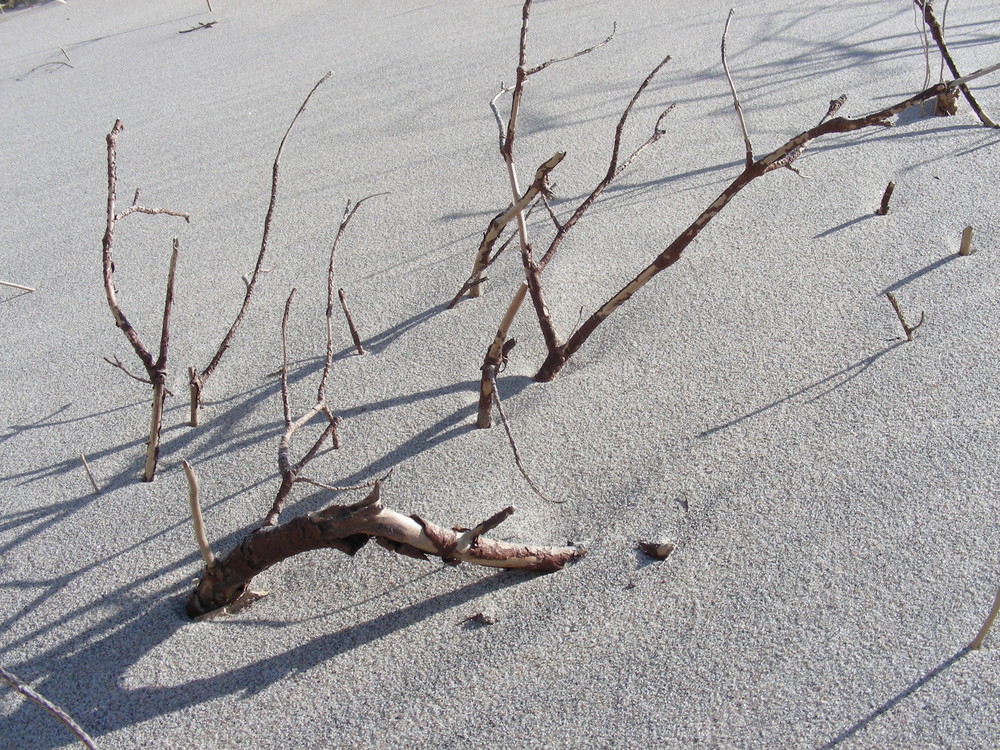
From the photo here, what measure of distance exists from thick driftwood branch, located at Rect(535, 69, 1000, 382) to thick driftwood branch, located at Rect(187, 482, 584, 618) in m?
0.39

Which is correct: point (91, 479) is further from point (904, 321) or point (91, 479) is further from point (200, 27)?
point (200, 27)

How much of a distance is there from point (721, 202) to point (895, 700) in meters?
0.64

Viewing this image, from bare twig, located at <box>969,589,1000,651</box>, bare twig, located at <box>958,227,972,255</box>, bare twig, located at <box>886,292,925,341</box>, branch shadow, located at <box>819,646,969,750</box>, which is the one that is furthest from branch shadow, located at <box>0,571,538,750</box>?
bare twig, located at <box>958,227,972,255</box>

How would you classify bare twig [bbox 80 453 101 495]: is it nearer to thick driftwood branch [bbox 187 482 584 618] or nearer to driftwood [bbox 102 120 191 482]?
driftwood [bbox 102 120 191 482]

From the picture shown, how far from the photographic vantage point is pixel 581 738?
861mm

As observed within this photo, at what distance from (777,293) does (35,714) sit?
123 cm

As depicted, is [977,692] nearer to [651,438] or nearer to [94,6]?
[651,438]

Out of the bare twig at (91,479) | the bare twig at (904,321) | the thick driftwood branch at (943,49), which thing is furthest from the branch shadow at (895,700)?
the thick driftwood branch at (943,49)

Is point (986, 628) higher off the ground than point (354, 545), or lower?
lower

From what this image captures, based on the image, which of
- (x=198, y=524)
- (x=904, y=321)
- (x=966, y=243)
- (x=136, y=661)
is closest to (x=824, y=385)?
(x=904, y=321)

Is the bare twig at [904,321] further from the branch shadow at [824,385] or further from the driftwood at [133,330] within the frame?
the driftwood at [133,330]

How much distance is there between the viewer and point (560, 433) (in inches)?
49.8

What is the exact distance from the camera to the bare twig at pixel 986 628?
33.3 inches

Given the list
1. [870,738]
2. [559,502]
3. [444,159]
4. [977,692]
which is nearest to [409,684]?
[559,502]
